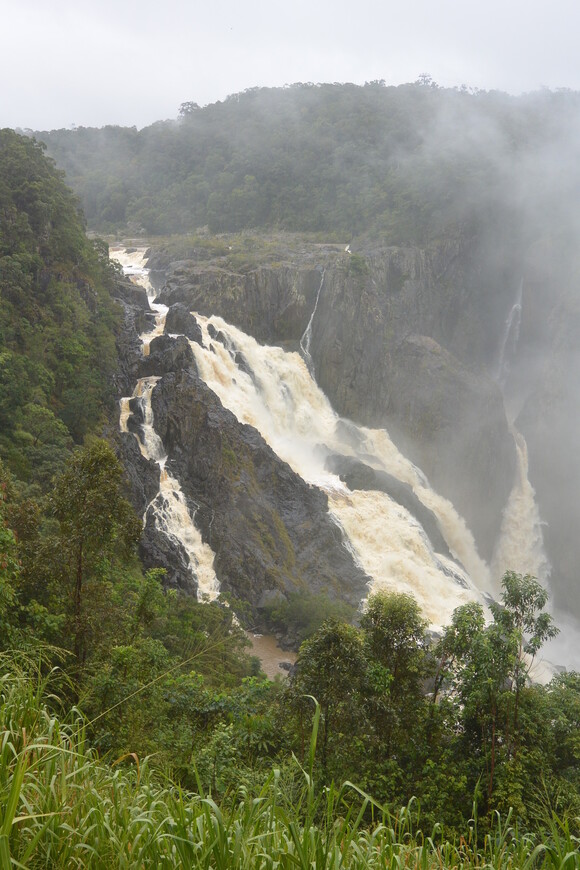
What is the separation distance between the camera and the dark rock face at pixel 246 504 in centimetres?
2356

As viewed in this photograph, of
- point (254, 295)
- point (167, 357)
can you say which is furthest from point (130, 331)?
Answer: point (254, 295)

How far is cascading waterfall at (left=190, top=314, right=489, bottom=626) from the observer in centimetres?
2547

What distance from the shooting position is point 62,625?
814 cm

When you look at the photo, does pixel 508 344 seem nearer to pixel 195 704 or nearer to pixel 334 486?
pixel 334 486

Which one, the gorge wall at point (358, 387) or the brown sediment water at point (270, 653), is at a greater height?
the gorge wall at point (358, 387)

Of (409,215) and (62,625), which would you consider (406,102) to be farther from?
(62,625)

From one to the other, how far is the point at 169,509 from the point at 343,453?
11128 millimetres

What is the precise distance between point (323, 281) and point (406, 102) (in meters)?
42.0

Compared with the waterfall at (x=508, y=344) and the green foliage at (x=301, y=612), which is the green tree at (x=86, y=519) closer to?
the green foliage at (x=301, y=612)

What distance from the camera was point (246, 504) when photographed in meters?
25.1

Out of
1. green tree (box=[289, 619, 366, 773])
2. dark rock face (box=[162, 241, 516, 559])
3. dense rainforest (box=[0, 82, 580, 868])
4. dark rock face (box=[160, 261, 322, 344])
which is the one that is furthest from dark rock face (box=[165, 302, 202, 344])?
green tree (box=[289, 619, 366, 773])

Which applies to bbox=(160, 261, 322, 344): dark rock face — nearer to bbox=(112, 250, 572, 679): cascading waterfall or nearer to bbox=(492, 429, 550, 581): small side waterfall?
bbox=(112, 250, 572, 679): cascading waterfall

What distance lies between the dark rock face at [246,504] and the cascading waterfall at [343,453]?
43.0 inches

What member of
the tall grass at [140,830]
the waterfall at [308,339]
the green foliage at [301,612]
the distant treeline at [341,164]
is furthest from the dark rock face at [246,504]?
the distant treeline at [341,164]
